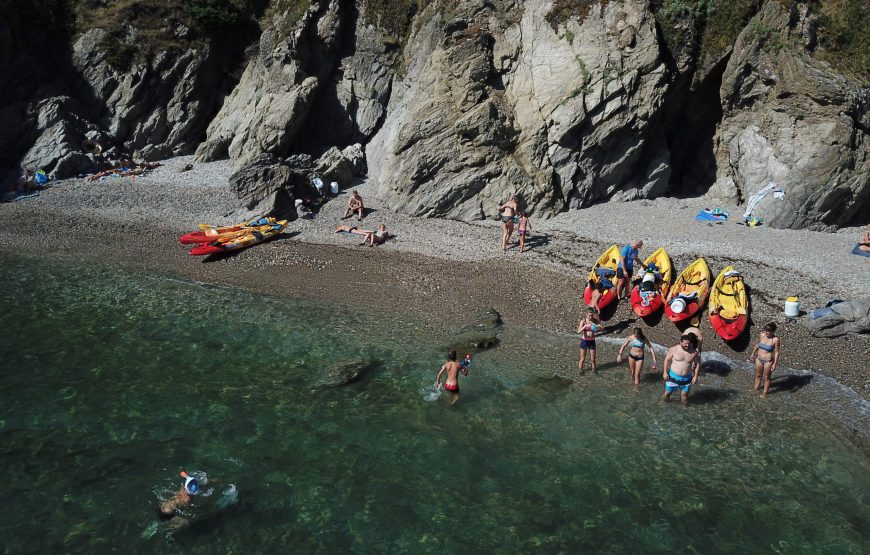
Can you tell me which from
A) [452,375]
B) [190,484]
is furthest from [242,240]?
[190,484]

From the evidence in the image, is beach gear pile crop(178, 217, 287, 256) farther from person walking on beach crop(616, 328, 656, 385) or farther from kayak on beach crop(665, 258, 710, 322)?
kayak on beach crop(665, 258, 710, 322)

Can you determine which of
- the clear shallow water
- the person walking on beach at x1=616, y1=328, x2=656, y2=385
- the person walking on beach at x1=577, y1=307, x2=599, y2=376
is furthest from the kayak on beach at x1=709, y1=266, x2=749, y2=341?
the person walking on beach at x1=577, y1=307, x2=599, y2=376

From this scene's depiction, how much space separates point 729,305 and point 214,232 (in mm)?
16298

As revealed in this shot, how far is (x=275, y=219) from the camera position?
2219cm

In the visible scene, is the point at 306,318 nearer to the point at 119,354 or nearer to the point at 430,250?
the point at 119,354

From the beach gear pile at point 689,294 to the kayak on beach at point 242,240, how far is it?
1097 cm

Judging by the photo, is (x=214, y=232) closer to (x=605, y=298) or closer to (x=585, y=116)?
(x=605, y=298)

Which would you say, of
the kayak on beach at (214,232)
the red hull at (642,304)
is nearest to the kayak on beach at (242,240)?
the kayak on beach at (214,232)

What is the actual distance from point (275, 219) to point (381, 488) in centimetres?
1451

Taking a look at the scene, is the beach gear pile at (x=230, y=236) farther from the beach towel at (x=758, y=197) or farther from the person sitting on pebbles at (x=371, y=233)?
the beach towel at (x=758, y=197)

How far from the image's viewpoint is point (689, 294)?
15.8 metres

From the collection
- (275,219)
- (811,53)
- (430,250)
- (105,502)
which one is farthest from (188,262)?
(811,53)

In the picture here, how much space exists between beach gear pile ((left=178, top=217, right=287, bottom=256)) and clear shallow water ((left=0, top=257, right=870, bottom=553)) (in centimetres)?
511

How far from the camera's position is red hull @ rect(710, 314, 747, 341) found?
1475 cm
